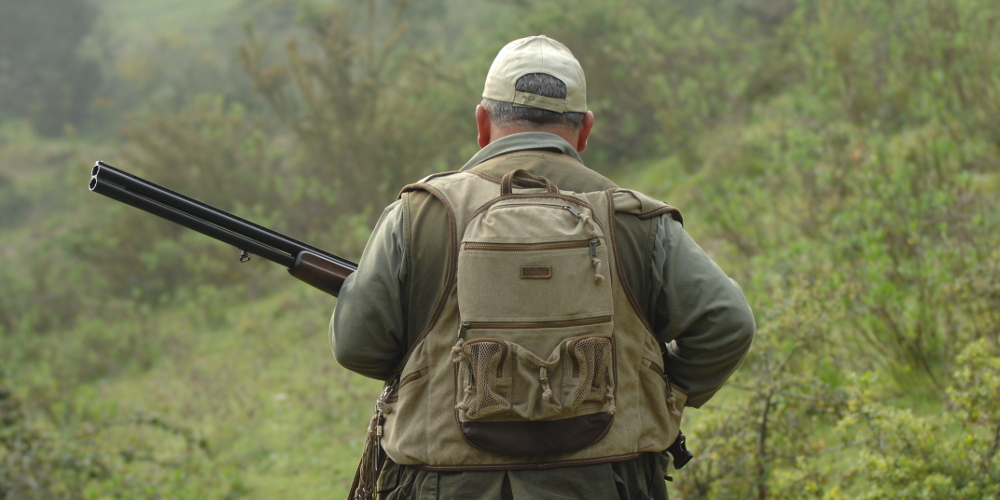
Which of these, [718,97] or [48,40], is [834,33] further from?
[48,40]

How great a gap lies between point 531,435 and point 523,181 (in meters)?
0.62

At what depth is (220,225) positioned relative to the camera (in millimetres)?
2303

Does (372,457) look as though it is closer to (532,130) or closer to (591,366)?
(591,366)

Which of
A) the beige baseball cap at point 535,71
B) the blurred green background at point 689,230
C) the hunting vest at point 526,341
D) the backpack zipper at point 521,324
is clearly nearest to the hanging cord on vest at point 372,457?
the hunting vest at point 526,341

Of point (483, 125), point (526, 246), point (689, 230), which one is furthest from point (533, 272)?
point (689, 230)

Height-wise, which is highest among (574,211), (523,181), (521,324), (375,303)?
(523,181)

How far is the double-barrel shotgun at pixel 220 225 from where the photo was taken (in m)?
2.23

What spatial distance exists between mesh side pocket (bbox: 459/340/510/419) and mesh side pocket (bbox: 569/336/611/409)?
17 cm

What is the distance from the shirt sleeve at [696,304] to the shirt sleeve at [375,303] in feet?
2.15

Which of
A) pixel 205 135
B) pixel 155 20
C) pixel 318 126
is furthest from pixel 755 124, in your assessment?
pixel 155 20

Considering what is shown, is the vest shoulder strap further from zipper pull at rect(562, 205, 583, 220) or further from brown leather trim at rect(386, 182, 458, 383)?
brown leather trim at rect(386, 182, 458, 383)

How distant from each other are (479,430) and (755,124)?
7.92 m

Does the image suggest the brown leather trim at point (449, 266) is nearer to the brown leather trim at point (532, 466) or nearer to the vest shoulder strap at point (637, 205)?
the brown leather trim at point (532, 466)

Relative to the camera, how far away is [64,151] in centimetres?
2866
